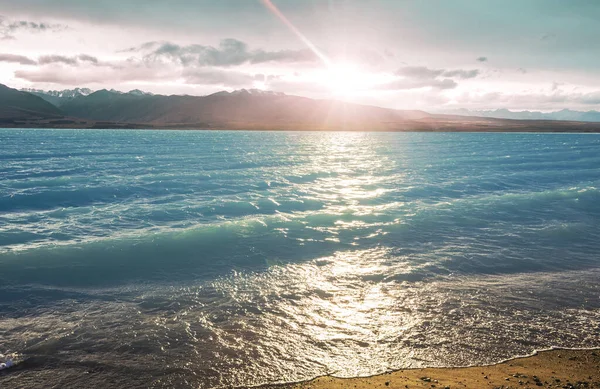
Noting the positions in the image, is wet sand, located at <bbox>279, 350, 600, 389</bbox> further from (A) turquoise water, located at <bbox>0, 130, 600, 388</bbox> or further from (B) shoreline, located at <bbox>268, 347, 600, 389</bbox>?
(A) turquoise water, located at <bbox>0, 130, 600, 388</bbox>

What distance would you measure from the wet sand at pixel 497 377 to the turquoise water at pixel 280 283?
38cm

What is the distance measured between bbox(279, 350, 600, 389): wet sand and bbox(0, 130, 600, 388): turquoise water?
0.38 m

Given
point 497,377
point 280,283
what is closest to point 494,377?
point 497,377

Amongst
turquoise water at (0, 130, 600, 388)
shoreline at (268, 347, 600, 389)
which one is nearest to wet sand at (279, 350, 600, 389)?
shoreline at (268, 347, 600, 389)

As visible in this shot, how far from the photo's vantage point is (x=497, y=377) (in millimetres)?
8141

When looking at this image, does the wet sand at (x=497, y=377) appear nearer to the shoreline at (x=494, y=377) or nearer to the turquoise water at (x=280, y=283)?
the shoreline at (x=494, y=377)

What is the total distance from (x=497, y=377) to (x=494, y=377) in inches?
2.5

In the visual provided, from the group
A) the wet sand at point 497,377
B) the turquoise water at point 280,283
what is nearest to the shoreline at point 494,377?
the wet sand at point 497,377

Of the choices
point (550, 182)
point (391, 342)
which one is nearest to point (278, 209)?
point (391, 342)

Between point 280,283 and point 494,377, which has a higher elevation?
point 494,377

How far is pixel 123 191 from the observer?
3247 cm

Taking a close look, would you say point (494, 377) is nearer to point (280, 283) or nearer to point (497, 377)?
point (497, 377)

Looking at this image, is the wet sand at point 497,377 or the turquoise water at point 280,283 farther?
the turquoise water at point 280,283

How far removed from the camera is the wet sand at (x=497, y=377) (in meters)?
7.88
